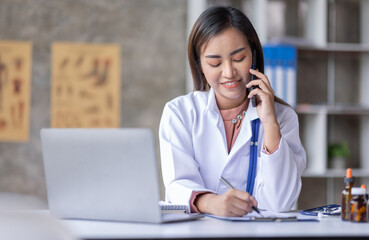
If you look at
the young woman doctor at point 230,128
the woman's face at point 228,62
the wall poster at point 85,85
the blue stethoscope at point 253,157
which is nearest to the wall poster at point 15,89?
the wall poster at point 85,85

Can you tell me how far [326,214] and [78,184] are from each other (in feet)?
2.40

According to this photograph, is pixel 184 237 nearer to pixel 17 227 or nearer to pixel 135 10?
pixel 17 227

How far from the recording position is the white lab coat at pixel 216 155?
176 centimetres

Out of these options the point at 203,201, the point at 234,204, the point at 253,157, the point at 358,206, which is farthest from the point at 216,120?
the point at 358,206

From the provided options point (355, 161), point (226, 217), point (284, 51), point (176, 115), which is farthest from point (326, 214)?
point (355, 161)

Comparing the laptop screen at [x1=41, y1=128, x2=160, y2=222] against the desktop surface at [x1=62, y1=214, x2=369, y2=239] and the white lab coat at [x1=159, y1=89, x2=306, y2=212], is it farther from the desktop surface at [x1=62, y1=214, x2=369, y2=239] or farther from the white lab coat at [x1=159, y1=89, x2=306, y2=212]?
the white lab coat at [x1=159, y1=89, x2=306, y2=212]

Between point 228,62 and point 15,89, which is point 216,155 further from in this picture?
point 15,89

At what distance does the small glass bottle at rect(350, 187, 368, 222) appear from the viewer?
4.60 ft

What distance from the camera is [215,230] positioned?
1.20 metres

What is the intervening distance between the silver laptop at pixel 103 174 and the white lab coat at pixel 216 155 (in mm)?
392

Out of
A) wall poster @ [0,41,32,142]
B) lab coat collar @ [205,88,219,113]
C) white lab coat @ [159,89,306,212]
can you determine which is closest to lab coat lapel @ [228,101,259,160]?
white lab coat @ [159,89,306,212]

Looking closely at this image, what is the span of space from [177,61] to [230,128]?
180 centimetres

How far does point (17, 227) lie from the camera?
0.55m

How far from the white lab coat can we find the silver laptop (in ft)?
1.29
